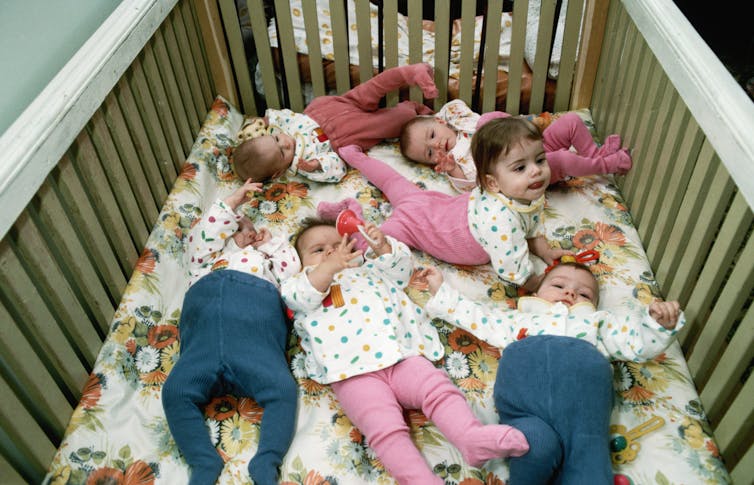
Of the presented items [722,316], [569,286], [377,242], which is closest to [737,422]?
[722,316]

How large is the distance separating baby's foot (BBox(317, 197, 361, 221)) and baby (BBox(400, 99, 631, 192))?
28 centimetres

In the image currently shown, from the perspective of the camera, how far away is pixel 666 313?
1014 mm

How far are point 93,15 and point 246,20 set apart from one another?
0.68 m

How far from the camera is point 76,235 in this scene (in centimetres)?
116

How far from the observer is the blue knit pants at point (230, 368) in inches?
41.0

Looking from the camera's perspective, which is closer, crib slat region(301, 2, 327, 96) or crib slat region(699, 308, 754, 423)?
crib slat region(699, 308, 754, 423)

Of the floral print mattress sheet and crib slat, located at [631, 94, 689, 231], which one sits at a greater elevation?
crib slat, located at [631, 94, 689, 231]

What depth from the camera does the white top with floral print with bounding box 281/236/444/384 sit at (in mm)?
1152

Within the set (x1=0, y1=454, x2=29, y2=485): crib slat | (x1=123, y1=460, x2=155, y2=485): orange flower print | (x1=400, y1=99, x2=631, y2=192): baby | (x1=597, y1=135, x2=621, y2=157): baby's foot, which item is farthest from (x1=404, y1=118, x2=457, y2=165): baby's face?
(x1=0, y1=454, x2=29, y2=485): crib slat

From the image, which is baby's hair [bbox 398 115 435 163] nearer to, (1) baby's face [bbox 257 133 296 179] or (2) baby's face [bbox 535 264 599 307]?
(1) baby's face [bbox 257 133 296 179]

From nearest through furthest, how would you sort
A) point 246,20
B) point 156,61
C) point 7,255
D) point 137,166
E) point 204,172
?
point 7,255, point 137,166, point 156,61, point 204,172, point 246,20

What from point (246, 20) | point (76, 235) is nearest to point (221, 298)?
point (76, 235)

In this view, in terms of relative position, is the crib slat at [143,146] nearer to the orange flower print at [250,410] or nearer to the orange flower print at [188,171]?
the orange flower print at [188,171]

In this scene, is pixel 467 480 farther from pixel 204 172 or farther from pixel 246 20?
pixel 246 20
